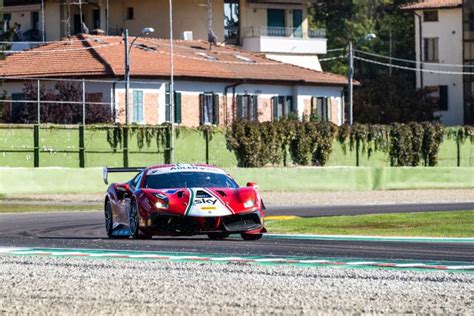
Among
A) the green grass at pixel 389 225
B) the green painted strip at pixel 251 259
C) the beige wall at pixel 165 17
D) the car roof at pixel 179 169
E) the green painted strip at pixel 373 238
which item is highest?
the beige wall at pixel 165 17

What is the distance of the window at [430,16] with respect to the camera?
10006 centimetres

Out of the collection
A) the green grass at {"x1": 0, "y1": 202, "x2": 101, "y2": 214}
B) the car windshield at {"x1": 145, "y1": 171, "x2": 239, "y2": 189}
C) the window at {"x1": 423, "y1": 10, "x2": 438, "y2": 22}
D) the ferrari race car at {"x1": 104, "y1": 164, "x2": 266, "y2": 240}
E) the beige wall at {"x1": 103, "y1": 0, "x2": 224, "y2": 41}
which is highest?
the window at {"x1": 423, "y1": 10, "x2": 438, "y2": 22}

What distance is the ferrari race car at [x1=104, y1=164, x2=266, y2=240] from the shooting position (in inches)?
933

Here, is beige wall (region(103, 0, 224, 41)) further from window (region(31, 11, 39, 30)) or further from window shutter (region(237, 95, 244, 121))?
window shutter (region(237, 95, 244, 121))

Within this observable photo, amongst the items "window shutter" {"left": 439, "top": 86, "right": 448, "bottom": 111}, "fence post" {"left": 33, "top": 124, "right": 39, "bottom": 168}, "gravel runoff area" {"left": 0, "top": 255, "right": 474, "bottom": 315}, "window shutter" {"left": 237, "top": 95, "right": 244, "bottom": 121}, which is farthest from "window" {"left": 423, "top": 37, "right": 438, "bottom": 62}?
"gravel runoff area" {"left": 0, "top": 255, "right": 474, "bottom": 315}

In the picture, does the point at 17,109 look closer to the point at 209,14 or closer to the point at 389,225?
the point at 209,14

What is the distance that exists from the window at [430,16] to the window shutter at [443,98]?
215 inches

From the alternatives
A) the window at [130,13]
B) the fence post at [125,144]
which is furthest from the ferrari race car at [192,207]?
the window at [130,13]

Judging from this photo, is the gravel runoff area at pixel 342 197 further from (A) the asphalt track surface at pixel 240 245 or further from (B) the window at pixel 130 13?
(B) the window at pixel 130 13

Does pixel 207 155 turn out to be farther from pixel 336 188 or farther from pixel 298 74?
pixel 298 74

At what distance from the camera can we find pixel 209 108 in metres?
69.9

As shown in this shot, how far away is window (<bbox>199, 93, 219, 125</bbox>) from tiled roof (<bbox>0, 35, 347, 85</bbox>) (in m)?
1.02

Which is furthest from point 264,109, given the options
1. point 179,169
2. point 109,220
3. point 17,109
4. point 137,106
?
point 179,169

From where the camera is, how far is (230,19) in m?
85.9
